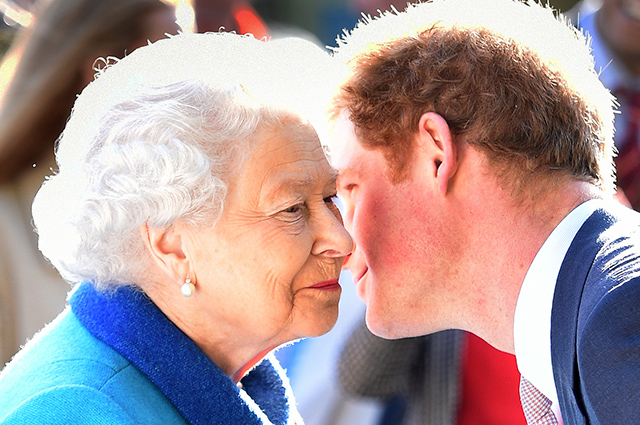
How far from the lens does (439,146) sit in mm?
1939

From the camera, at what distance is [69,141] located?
65.1 inches

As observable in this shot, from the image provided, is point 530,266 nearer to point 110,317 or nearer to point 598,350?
point 598,350

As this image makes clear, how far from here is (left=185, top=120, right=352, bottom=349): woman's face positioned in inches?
64.2

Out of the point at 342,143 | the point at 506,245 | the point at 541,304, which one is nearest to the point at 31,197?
the point at 342,143

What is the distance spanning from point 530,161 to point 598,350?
60 cm

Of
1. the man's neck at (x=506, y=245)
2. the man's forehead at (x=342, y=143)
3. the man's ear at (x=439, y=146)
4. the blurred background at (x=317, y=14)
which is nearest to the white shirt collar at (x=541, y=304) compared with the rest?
the man's neck at (x=506, y=245)

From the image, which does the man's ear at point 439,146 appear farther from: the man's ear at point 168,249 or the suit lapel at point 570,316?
the man's ear at point 168,249

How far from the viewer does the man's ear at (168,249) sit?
5.30ft

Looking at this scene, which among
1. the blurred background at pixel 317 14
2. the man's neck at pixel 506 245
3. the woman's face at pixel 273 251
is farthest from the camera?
the blurred background at pixel 317 14

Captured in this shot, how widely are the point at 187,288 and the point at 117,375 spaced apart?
24 centimetres

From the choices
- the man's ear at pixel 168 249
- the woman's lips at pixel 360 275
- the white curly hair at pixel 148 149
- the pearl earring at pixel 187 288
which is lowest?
the woman's lips at pixel 360 275

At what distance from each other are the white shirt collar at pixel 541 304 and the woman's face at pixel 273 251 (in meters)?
0.46

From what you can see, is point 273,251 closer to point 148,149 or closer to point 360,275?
point 148,149

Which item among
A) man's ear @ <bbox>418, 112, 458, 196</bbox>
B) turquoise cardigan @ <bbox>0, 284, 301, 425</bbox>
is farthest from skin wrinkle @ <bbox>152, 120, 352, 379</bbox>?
man's ear @ <bbox>418, 112, 458, 196</bbox>
